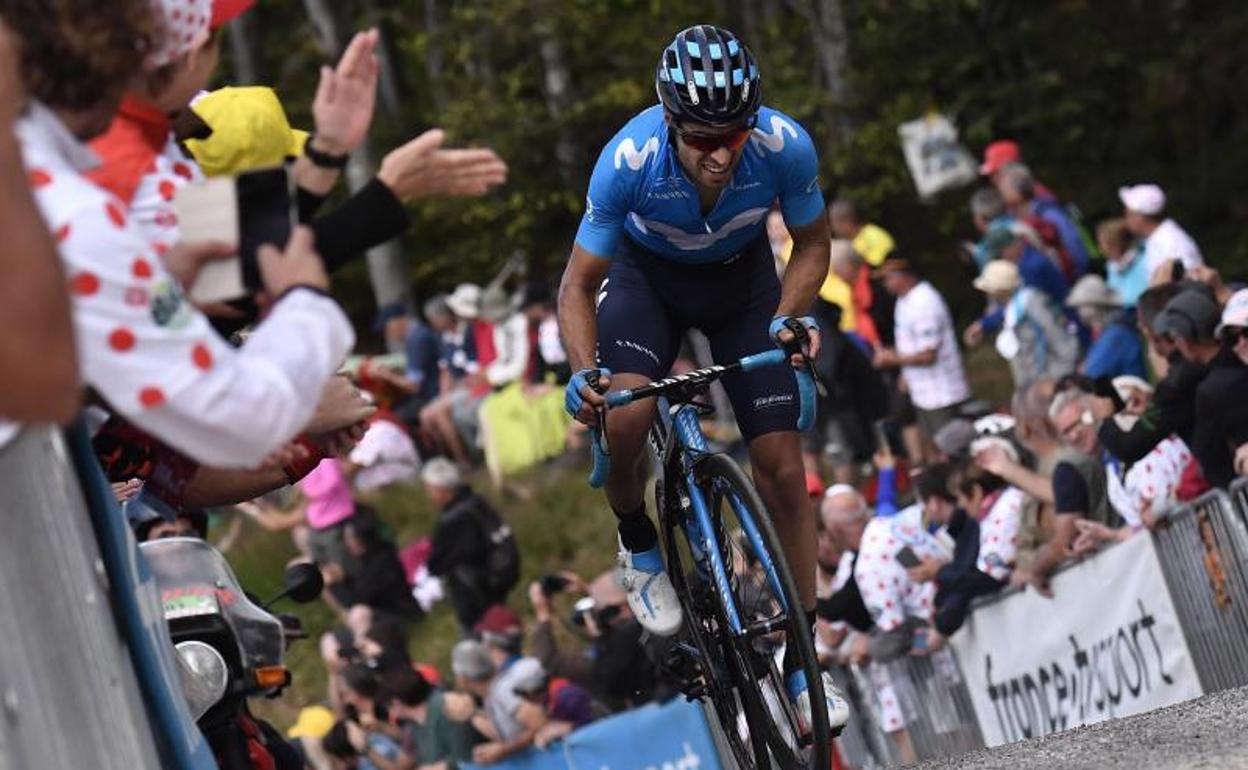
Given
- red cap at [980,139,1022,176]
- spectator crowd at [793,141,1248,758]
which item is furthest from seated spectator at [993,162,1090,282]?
red cap at [980,139,1022,176]

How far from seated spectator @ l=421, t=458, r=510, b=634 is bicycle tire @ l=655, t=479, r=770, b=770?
29.7 ft

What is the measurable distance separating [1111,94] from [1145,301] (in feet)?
45.8

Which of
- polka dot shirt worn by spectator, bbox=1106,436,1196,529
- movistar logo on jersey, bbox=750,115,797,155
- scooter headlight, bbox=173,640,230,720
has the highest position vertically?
movistar logo on jersey, bbox=750,115,797,155

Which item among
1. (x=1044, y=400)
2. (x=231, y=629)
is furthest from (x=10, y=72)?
(x=1044, y=400)

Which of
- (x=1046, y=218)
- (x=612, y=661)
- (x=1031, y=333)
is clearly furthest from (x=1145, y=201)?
(x=612, y=661)

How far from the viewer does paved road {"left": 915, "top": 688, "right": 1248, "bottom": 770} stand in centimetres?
671

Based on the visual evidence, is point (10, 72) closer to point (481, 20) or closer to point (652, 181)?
point (652, 181)

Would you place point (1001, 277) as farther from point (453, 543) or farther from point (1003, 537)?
point (453, 543)

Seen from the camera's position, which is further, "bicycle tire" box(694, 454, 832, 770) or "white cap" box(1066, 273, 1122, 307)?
"white cap" box(1066, 273, 1122, 307)

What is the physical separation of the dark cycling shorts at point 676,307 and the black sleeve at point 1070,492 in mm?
3822

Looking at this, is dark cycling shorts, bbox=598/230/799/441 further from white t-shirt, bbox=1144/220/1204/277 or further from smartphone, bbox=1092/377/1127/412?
white t-shirt, bbox=1144/220/1204/277

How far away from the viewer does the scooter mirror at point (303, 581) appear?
7805 millimetres

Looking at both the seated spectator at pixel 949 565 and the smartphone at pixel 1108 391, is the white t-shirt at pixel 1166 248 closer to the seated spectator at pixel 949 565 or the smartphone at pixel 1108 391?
the seated spectator at pixel 949 565

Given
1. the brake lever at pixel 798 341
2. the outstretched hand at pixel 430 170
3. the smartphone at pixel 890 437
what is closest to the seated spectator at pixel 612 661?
the smartphone at pixel 890 437
